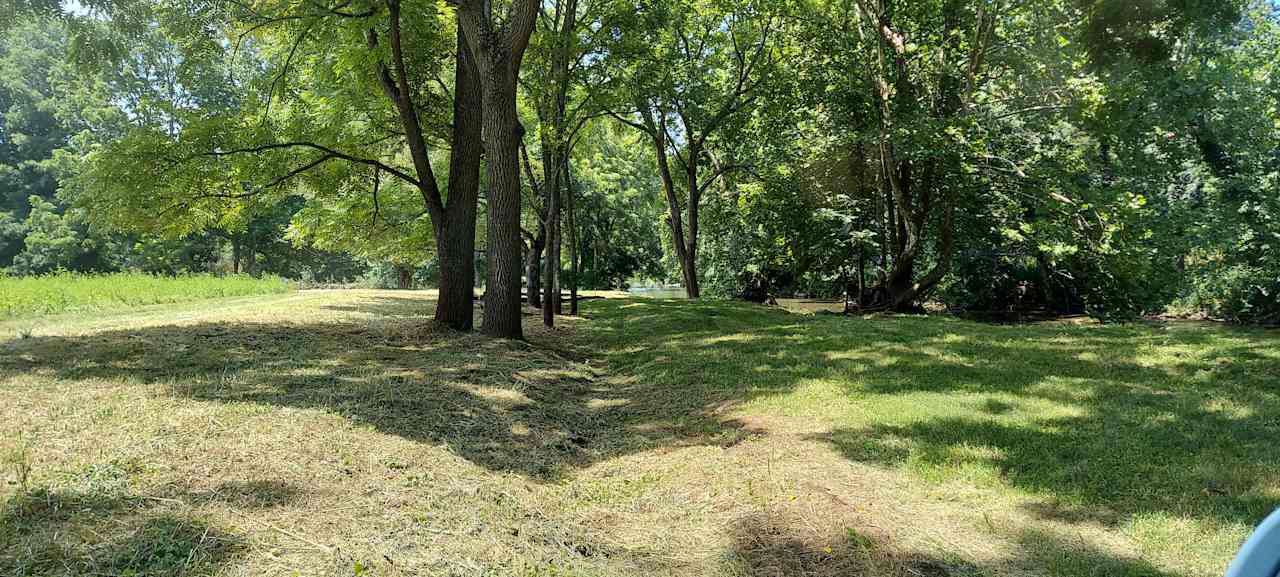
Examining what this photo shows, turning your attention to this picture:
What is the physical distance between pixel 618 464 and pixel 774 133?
50.2 ft

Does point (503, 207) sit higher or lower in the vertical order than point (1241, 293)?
higher

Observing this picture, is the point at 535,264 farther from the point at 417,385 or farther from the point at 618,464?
the point at 618,464

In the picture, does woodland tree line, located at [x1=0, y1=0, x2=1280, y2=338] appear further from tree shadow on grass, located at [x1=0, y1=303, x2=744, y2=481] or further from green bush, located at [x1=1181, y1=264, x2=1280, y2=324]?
tree shadow on grass, located at [x1=0, y1=303, x2=744, y2=481]

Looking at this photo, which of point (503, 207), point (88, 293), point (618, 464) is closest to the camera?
point (618, 464)

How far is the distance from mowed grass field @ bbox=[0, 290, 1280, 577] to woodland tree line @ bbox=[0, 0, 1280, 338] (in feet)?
11.2

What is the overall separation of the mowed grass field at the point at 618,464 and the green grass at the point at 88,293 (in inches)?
266

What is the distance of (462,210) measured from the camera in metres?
9.91

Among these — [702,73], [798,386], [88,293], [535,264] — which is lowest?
[798,386]

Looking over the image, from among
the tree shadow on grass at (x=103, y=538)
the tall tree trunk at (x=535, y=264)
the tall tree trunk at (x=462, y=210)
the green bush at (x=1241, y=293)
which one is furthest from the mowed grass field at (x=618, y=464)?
the green bush at (x=1241, y=293)

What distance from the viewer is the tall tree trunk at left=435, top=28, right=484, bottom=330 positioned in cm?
981

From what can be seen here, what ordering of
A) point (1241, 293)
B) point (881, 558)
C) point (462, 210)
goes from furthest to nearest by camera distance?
point (1241, 293), point (462, 210), point (881, 558)

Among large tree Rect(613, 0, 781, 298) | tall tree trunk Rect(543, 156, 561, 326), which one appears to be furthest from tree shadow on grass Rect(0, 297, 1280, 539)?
large tree Rect(613, 0, 781, 298)

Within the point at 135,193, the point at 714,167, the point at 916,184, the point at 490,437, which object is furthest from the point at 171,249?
the point at 490,437

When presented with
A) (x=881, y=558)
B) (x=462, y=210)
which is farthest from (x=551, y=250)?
(x=881, y=558)
